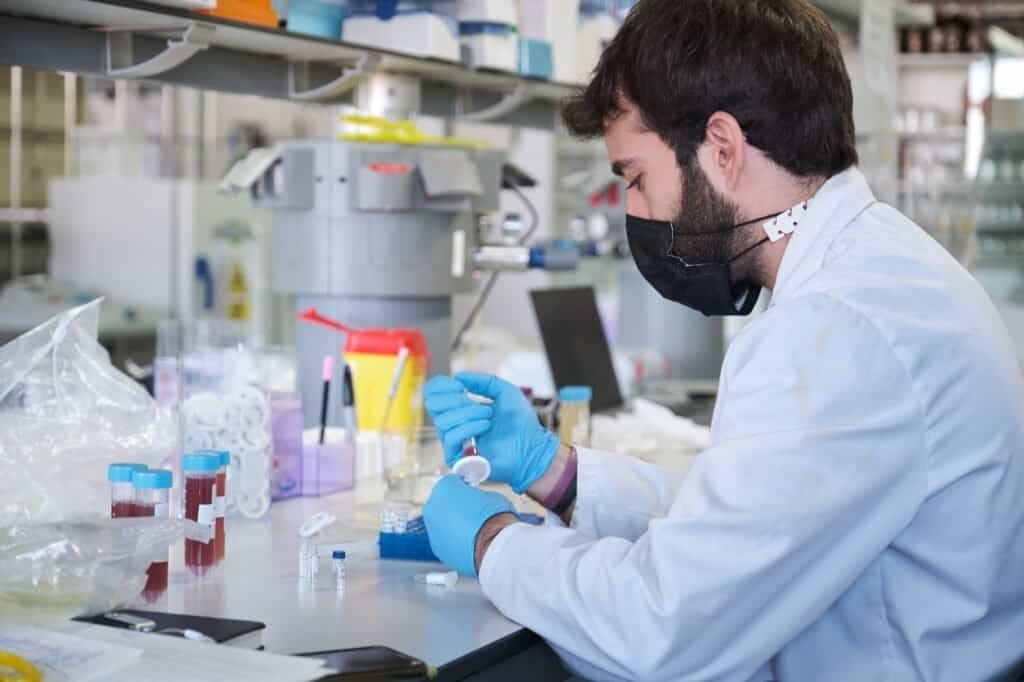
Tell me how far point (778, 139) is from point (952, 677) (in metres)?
0.60

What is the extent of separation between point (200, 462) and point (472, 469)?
0.33 meters

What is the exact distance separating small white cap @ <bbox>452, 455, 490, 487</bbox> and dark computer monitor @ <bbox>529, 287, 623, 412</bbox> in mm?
1275

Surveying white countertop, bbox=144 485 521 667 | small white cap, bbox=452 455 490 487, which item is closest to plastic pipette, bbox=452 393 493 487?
small white cap, bbox=452 455 490 487

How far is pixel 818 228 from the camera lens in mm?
1530

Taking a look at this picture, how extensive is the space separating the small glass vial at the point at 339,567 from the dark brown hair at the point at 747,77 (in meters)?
0.62

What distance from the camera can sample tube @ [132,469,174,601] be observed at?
154 cm

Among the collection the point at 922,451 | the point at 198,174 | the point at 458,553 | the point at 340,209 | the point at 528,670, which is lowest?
the point at 528,670

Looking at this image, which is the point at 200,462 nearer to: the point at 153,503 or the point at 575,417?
the point at 153,503

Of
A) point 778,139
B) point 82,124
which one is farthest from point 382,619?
point 82,124

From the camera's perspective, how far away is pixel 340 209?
2564 millimetres

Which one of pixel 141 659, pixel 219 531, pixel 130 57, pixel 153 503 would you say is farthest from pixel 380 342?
pixel 141 659

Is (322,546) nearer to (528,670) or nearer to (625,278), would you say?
(528,670)

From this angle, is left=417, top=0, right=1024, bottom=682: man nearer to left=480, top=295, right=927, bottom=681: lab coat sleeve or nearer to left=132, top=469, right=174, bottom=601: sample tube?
left=480, top=295, right=927, bottom=681: lab coat sleeve

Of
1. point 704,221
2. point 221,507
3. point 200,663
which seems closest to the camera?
point 200,663
